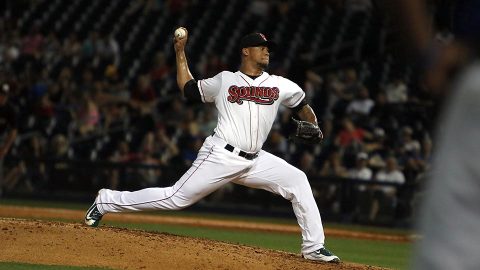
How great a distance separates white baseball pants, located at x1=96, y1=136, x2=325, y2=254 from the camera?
21.6 ft

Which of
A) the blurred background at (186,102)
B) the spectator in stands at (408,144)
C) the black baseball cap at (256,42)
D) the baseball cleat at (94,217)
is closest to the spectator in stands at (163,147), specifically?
the blurred background at (186,102)

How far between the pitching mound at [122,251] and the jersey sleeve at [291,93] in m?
1.24

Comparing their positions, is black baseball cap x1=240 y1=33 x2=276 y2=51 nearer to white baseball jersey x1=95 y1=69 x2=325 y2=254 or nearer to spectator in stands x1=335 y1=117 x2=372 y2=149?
white baseball jersey x1=95 y1=69 x2=325 y2=254

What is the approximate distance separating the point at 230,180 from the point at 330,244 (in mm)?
4361

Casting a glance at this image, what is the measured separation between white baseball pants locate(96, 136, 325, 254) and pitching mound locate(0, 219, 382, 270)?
249 millimetres

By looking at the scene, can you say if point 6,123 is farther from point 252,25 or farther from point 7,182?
point 252,25

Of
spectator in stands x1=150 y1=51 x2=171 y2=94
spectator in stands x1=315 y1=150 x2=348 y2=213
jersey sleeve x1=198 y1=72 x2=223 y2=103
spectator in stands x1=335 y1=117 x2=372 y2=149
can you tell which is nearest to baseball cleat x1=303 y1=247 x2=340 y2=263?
jersey sleeve x1=198 y1=72 x2=223 y2=103

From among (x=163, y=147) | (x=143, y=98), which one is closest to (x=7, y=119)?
(x=163, y=147)

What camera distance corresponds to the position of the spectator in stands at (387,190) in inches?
533

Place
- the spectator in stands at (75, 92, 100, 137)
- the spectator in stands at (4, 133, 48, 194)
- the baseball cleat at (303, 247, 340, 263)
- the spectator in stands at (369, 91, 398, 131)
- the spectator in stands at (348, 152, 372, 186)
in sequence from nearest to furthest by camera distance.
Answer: the baseball cleat at (303, 247, 340, 263) → the spectator in stands at (348, 152, 372, 186) → the spectator in stands at (4, 133, 48, 194) → the spectator in stands at (369, 91, 398, 131) → the spectator in stands at (75, 92, 100, 137)

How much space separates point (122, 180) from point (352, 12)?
7817 mm

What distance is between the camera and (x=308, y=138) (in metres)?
6.94

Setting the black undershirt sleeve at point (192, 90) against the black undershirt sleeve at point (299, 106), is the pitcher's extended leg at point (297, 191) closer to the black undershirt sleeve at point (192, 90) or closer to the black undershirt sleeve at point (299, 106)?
the black undershirt sleeve at point (299, 106)

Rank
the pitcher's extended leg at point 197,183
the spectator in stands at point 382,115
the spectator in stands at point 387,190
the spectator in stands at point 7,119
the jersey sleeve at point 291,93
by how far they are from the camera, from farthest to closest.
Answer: the spectator in stands at point 382,115 → the spectator in stands at point 387,190 → the spectator in stands at point 7,119 → the jersey sleeve at point 291,93 → the pitcher's extended leg at point 197,183
